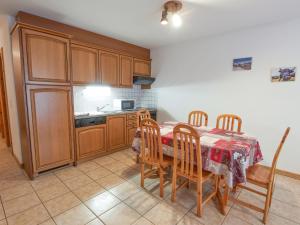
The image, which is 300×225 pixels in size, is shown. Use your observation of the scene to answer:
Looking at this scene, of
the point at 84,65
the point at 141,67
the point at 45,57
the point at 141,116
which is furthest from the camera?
the point at 141,67

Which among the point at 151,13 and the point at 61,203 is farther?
the point at 151,13

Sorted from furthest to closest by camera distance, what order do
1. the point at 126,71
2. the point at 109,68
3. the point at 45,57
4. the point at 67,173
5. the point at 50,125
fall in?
the point at 126,71 → the point at 109,68 → the point at 67,173 → the point at 50,125 → the point at 45,57

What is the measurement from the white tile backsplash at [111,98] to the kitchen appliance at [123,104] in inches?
6.5

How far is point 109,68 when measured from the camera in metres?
3.38

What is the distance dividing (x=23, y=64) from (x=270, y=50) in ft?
11.8

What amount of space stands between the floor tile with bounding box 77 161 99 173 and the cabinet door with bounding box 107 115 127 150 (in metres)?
0.51

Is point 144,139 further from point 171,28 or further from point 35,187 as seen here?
point 171,28

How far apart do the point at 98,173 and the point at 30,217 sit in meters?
1.01

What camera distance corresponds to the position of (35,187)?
2.21m

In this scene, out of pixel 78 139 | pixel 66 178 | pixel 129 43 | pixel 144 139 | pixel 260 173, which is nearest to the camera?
pixel 260 173

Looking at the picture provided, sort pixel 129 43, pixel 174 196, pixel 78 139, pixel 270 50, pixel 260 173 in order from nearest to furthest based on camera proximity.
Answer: pixel 260 173 → pixel 174 196 → pixel 270 50 → pixel 78 139 → pixel 129 43

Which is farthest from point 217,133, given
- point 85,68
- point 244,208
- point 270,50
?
point 85,68

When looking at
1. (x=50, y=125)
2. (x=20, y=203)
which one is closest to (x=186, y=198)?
(x=20, y=203)

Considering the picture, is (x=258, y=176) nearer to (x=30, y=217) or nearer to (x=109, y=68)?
(x=30, y=217)
